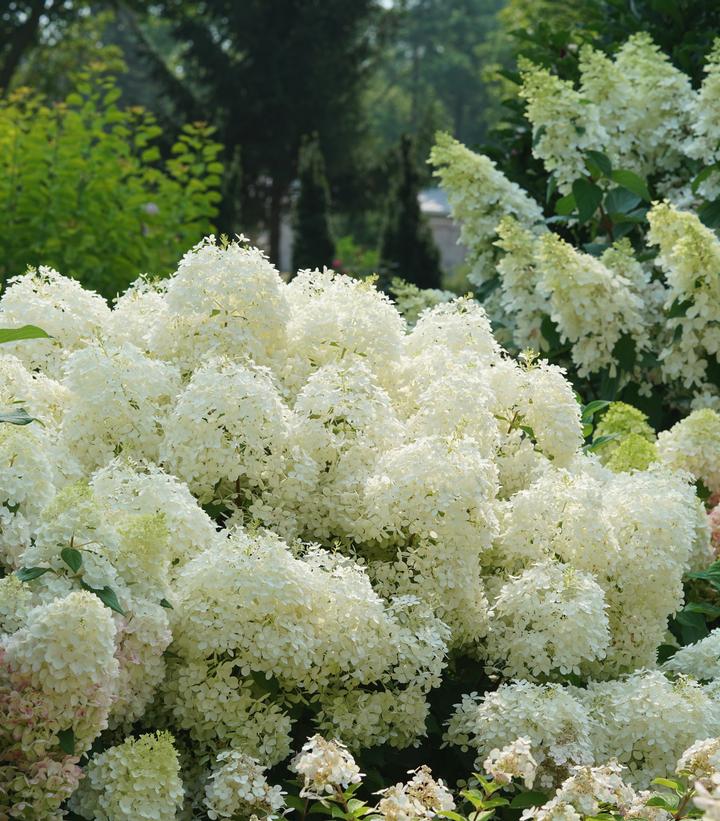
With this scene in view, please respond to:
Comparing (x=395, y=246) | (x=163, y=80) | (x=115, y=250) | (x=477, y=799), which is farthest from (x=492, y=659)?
(x=163, y=80)

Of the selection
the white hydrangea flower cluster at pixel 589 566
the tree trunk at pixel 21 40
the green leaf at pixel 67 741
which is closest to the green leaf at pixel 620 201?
the white hydrangea flower cluster at pixel 589 566

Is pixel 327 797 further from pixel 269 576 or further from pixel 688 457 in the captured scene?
pixel 688 457

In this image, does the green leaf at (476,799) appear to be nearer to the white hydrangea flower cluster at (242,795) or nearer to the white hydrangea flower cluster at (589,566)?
the white hydrangea flower cluster at (242,795)

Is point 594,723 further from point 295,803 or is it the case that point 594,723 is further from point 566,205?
point 566,205

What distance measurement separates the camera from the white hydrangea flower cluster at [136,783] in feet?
7.80

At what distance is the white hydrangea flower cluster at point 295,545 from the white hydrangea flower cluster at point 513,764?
0.15 m

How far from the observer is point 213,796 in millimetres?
2416

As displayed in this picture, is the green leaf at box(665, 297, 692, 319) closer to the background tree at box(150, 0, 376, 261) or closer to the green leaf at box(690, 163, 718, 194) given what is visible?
the green leaf at box(690, 163, 718, 194)

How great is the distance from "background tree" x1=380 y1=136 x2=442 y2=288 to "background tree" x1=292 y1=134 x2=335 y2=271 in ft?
2.83

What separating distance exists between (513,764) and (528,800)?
0.21m

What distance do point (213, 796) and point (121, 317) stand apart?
1567 millimetres

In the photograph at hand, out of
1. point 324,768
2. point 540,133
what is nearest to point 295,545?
point 324,768

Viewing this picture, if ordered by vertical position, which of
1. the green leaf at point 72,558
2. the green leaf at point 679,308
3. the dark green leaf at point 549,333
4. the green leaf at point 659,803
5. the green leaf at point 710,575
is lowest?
the green leaf at point 659,803

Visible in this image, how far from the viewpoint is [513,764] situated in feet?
7.75
